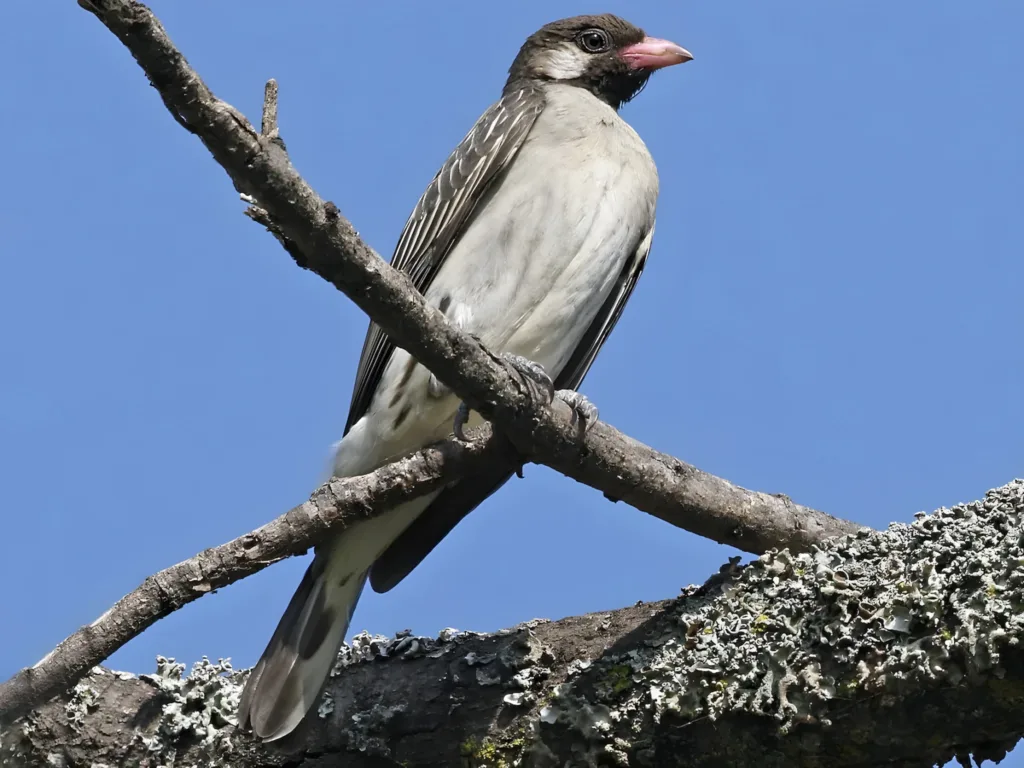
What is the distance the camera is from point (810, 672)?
338 centimetres

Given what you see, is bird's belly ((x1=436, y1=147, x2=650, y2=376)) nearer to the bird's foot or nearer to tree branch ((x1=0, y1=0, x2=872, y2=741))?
the bird's foot

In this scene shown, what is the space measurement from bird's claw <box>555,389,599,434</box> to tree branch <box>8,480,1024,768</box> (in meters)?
0.65

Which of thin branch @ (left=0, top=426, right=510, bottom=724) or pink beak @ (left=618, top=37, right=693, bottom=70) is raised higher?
pink beak @ (left=618, top=37, right=693, bottom=70)

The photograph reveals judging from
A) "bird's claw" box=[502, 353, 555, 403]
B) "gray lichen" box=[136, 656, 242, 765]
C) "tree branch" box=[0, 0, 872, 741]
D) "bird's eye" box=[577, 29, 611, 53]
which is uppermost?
"bird's eye" box=[577, 29, 611, 53]

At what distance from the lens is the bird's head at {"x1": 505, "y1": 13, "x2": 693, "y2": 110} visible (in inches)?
265

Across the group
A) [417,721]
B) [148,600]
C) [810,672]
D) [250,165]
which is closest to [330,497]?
[148,600]

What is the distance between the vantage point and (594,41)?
22.5 feet

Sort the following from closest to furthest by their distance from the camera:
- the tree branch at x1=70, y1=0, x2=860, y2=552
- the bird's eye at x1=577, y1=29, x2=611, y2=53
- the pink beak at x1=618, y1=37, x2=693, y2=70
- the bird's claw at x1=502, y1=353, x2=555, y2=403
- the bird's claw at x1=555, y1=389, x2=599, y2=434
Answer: the tree branch at x1=70, y1=0, x2=860, y2=552 < the bird's claw at x1=502, y1=353, x2=555, y2=403 < the bird's claw at x1=555, y1=389, x2=599, y2=434 < the pink beak at x1=618, y1=37, x2=693, y2=70 < the bird's eye at x1=577, y1=29, x2=611, y2=53

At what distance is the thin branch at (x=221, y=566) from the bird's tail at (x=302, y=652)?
636 mm

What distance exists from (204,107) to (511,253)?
2.54 metres

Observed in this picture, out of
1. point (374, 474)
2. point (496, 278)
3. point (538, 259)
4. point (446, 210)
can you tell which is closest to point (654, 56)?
point (446, 210)

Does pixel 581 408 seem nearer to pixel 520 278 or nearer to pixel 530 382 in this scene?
pixel 530 382

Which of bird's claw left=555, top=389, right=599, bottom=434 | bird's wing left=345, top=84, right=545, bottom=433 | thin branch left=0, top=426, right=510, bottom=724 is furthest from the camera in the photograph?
bird's wing left=345, top=84, right=545, bottom=433

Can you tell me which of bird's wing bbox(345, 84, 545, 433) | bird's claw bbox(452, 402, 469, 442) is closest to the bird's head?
bird's wing bbox(345, 84, 545, 433)
